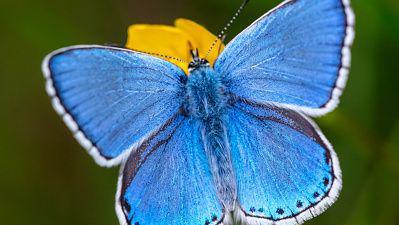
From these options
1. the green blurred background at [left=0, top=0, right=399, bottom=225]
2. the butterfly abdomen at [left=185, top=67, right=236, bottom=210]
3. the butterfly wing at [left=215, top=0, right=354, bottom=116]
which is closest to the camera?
the butterfly wing at [left=215, top=0, right=354, bottom=116]

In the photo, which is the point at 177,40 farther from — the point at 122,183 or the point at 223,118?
the point at 122,183

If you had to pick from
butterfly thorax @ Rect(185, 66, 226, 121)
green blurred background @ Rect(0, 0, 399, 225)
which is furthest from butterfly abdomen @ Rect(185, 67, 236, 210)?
green blurred background @ Rect(0, 0, 399, 225)

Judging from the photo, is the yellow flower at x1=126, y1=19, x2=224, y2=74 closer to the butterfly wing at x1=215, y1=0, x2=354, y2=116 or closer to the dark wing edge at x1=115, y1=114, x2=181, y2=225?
the butterfly wing at x1=215, y1=0, x2=354, y2=116

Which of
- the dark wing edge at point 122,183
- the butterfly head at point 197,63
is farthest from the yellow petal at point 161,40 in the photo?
the dark wing edge at point 122,183

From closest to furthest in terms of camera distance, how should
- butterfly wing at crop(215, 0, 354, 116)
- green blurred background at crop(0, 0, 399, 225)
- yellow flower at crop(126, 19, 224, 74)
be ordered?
butterfly wing at crop(215, 0, 354, 116), yellow flower at crop(126, 19, 224, 74), green blurred background at crop(0, 0, 399, 225)

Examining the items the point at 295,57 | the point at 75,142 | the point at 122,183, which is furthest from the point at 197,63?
the point at 75,142

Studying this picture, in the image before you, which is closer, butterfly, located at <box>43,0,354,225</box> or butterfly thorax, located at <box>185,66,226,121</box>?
butterfly, located at <box>43,0,354,225</box>

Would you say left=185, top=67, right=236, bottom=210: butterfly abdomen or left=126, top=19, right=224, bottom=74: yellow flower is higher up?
left=126, top=19, right=224, bottom=74: yellow flower
